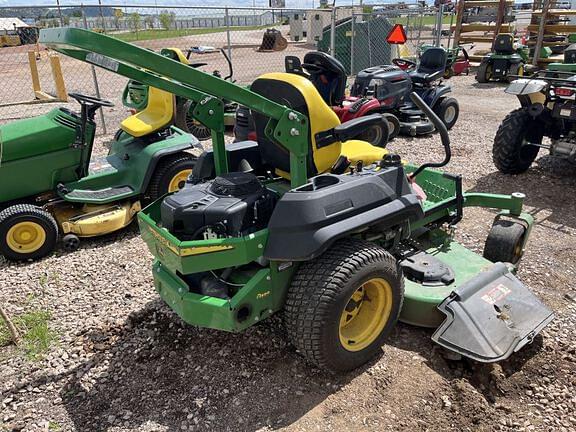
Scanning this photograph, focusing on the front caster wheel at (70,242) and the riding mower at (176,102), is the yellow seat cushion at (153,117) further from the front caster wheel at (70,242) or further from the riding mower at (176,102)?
the front caster wheel at (70,242)

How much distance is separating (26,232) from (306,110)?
285 centimetres

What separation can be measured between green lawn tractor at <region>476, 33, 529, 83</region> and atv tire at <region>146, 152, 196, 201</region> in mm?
10326

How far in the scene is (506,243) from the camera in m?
3.74

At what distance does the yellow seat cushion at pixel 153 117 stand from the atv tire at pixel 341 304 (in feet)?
9.92

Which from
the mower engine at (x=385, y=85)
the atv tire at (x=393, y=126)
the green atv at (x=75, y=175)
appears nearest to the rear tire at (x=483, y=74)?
the mower engine at (x=385, y=85)

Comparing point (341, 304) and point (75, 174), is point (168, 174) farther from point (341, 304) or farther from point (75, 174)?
point (341, 304)

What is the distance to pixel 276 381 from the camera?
2914 millimetres

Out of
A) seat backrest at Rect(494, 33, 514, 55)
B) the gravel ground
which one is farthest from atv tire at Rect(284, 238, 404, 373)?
seat backrest at Rect(494, 33, 514, 55)

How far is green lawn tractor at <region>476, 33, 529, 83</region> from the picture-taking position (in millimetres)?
12797

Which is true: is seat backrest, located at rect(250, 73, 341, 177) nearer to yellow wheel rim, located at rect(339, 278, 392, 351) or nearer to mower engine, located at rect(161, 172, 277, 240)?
mower engine, located at rect(161, 172, 277, 240)

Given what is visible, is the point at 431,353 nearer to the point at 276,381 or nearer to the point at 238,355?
the point at 276,381

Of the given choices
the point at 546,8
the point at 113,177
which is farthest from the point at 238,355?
the point at 546,8

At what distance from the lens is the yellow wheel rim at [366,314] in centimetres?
295

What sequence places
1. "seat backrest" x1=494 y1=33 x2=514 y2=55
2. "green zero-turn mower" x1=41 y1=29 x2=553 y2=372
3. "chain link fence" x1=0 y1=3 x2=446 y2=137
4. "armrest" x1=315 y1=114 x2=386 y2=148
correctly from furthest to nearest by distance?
"seat backrest" x1=494 y1=33 x2=514 y2=55 → "chain link fence" x1=0 y1=3 x2=446 y2=137 → "armrest" x1=315 y1=114 x2=386 y2=148 → "green zero-turn mower" x1=41 y1=29 x2=553 y2=372
